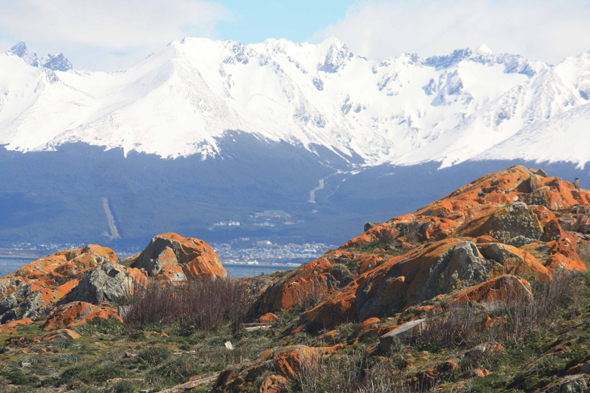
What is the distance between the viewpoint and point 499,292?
47.2 ft

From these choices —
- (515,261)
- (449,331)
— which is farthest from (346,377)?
(515,261)

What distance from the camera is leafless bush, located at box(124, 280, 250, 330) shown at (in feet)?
86.6

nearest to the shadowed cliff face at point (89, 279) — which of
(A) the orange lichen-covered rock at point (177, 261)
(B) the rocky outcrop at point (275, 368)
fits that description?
(A) the orange lichen-covered rock at point (177, 261)

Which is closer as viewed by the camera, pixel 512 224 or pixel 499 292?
pixel 499 292

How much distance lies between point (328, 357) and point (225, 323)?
1467 centimetres

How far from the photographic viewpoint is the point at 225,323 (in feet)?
89.7

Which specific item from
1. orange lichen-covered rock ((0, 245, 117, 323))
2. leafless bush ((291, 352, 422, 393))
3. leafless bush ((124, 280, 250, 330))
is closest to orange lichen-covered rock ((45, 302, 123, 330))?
A: leafless bush ((124, 280, 250, 330))

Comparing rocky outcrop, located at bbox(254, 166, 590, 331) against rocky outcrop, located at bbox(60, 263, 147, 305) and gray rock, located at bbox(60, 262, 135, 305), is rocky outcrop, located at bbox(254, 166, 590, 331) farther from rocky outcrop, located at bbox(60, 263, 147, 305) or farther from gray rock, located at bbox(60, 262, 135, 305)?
gray rock, located at bbox(60, 262, 135, 305)

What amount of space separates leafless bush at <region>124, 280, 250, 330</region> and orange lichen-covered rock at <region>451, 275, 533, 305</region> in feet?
48.8

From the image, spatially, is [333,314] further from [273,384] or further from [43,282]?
[43,282]

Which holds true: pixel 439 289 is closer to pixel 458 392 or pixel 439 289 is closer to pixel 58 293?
pixel 458 392

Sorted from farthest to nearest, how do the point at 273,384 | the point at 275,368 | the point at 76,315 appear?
1. the point at 76,315
2. the point at 275,368
3. the point at 273,384

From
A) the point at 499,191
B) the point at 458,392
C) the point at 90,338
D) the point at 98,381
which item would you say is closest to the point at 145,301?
the point at 90,338

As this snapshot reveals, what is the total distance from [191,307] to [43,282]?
15.0 metres
